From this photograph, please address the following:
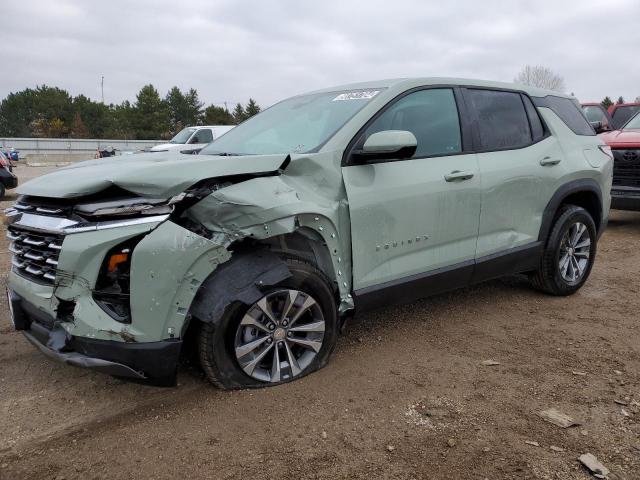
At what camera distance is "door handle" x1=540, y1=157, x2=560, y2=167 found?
13.6 feet

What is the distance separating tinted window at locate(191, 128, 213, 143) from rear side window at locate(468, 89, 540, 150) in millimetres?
12216

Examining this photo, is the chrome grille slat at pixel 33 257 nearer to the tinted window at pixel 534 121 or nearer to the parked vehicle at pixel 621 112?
the tinted window at pixel 534 121

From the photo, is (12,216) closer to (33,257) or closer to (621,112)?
(33,257)

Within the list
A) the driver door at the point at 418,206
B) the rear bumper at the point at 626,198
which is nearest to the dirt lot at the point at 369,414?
the driver door at the point at 418,206

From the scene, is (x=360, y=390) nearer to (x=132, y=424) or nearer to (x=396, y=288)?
(x=396, y=288)

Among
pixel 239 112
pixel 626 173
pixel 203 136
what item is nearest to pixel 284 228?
pixel 626 173

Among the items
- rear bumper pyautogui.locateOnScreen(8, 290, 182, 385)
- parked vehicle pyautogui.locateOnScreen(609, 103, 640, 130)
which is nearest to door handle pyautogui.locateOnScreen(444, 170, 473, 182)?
rear bumper pyautogui.locateOnScreen(8, 290, 182, 385)

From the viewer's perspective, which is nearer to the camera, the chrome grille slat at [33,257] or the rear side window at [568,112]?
the chrome grille slat at [33,257]

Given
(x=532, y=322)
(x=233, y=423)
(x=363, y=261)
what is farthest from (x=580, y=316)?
(x=233, y=423)

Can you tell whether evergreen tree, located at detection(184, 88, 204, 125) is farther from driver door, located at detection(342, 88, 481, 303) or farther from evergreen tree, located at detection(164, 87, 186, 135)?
driver door, located at detection(342, 88, 481, 303)

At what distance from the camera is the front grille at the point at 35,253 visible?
252 cm

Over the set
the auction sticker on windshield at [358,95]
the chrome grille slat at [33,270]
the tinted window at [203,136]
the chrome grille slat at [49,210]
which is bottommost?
the chrome grille slat at [33,270]

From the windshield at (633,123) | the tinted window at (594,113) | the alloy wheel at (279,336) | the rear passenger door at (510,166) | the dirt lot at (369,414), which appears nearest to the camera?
the dirt lot at (369,414)

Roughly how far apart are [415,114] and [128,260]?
213 centimetres
